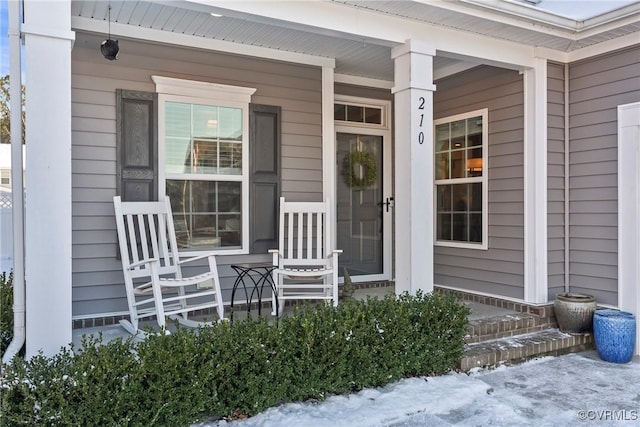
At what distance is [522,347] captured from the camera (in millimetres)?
3688

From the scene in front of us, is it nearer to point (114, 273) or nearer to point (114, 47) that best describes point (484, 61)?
point (114, 47)

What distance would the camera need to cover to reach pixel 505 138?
4566 mm

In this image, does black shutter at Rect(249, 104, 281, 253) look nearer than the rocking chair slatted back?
No

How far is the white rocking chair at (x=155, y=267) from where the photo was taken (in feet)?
11.2

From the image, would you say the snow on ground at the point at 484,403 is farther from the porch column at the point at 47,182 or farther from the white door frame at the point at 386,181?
the white door frame at the point at 386,181

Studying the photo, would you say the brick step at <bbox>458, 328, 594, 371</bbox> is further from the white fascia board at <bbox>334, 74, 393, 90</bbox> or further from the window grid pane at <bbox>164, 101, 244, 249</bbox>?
the white fascia board at <bbox>334, 74, 393, 90</bbox>

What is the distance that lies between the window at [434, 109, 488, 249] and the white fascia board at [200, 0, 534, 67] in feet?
3.51

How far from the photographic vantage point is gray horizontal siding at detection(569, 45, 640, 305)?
399 centimetres


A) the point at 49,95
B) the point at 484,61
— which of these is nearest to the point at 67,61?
the point at 49,95

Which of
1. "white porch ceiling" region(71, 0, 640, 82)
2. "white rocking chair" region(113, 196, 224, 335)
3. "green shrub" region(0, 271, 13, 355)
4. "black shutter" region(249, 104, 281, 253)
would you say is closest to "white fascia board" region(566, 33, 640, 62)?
"white porch ceiling" region(71, 0, 640, 82)

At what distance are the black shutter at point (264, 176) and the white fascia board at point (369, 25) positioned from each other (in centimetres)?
129

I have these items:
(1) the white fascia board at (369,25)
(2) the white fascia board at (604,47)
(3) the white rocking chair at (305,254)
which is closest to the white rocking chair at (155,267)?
(3) the white rocking chair at (305,254)

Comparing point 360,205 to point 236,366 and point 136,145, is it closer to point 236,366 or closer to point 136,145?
point 136,145

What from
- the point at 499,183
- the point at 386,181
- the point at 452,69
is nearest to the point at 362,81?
the point at 452,69
